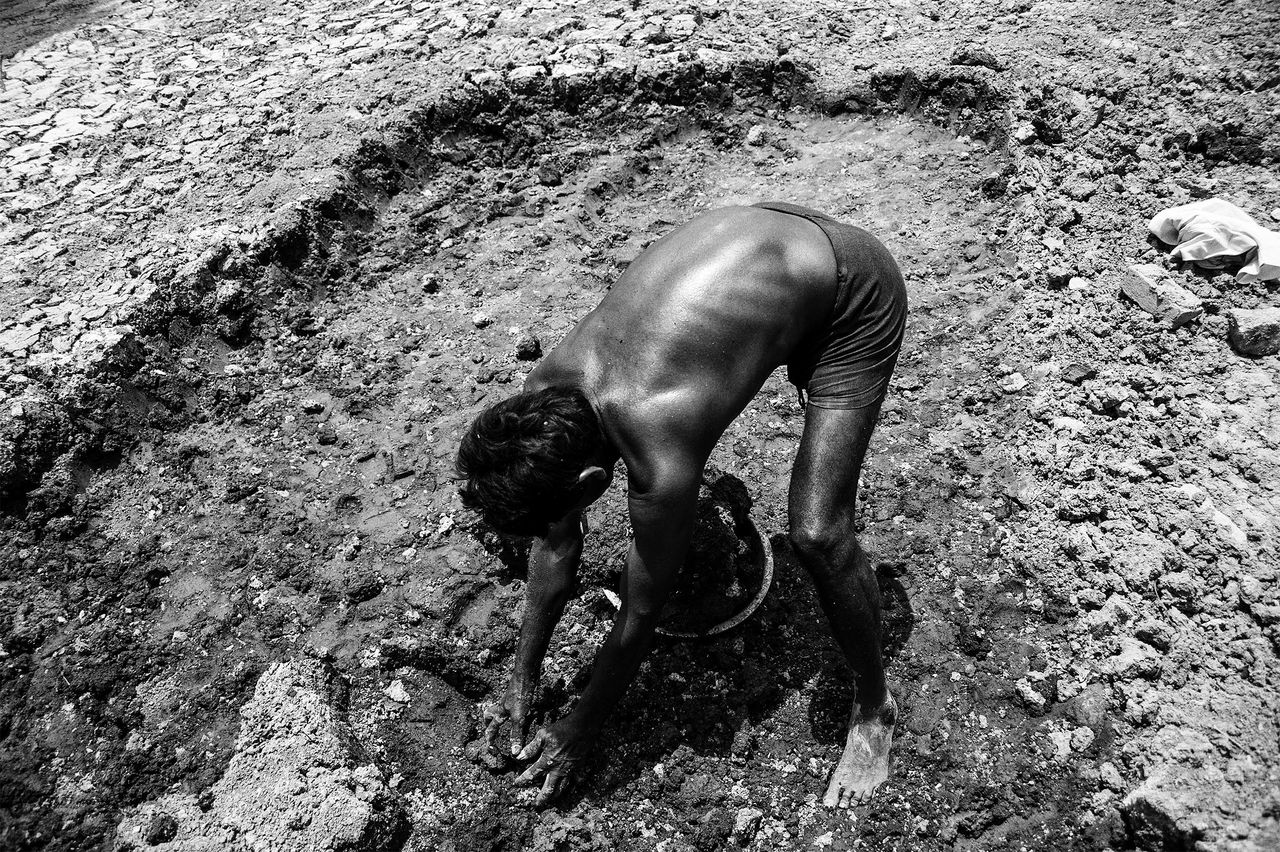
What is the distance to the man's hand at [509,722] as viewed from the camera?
2.41 meters

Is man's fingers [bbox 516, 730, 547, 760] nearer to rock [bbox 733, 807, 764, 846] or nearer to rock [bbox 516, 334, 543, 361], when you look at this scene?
rock [bbox 733, 807, 764, 846]

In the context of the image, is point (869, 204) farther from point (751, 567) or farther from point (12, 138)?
point (12, 138)

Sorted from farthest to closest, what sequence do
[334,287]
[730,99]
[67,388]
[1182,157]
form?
1. [730,99]
2. [334,287]
3. [1182,157]
4. [67,388]

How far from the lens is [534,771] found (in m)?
2.35

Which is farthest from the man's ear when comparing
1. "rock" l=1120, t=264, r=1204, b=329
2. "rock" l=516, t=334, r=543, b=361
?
"rock" l=1120, t=264, r=1204, b=329

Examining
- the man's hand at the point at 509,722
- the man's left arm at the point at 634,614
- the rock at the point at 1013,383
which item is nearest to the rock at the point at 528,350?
the man's hand at the point at 509,722

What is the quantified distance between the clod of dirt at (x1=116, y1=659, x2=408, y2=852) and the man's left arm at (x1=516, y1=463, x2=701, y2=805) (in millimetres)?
432

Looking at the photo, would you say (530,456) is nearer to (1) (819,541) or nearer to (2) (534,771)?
(1) (819,541)

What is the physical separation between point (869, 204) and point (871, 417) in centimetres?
200

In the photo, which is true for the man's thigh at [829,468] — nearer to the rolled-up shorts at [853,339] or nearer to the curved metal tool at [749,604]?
the rolled-up shorts at [853,339]

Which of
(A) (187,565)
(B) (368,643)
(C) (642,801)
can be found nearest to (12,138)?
(A) (187,565)

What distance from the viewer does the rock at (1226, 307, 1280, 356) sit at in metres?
2.66

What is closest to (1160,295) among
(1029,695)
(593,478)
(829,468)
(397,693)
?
(1029,695)

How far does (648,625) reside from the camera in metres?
2.10
